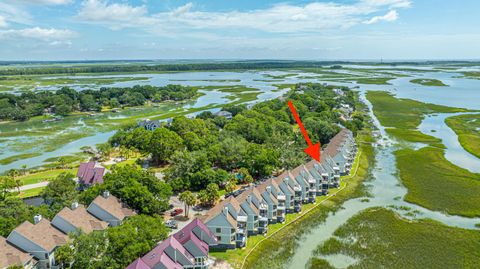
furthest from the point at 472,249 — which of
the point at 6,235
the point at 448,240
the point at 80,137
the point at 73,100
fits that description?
the point at 73,100

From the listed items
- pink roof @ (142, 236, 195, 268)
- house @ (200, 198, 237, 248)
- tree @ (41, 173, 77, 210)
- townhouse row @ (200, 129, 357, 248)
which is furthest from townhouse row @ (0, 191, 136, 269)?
townhouse row @ (200, 129, 357, 248)

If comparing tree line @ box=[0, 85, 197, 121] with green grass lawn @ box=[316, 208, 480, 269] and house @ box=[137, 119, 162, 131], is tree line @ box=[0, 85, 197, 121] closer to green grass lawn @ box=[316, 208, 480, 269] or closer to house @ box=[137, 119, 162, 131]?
house @ box=[137, 119, 162, 131]

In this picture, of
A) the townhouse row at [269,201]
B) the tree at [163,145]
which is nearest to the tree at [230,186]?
the townhouse row at [269,201]

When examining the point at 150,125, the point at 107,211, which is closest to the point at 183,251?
the point at 107,211

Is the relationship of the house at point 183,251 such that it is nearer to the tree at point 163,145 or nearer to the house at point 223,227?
the house at point 223,227

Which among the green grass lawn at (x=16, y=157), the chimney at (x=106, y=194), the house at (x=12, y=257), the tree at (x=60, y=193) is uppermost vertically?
the chimney at (x=106, y=194)

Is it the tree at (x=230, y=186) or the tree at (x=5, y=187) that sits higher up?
the tree at (x=5, y=187)

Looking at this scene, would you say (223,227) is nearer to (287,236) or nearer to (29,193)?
(287,236)
